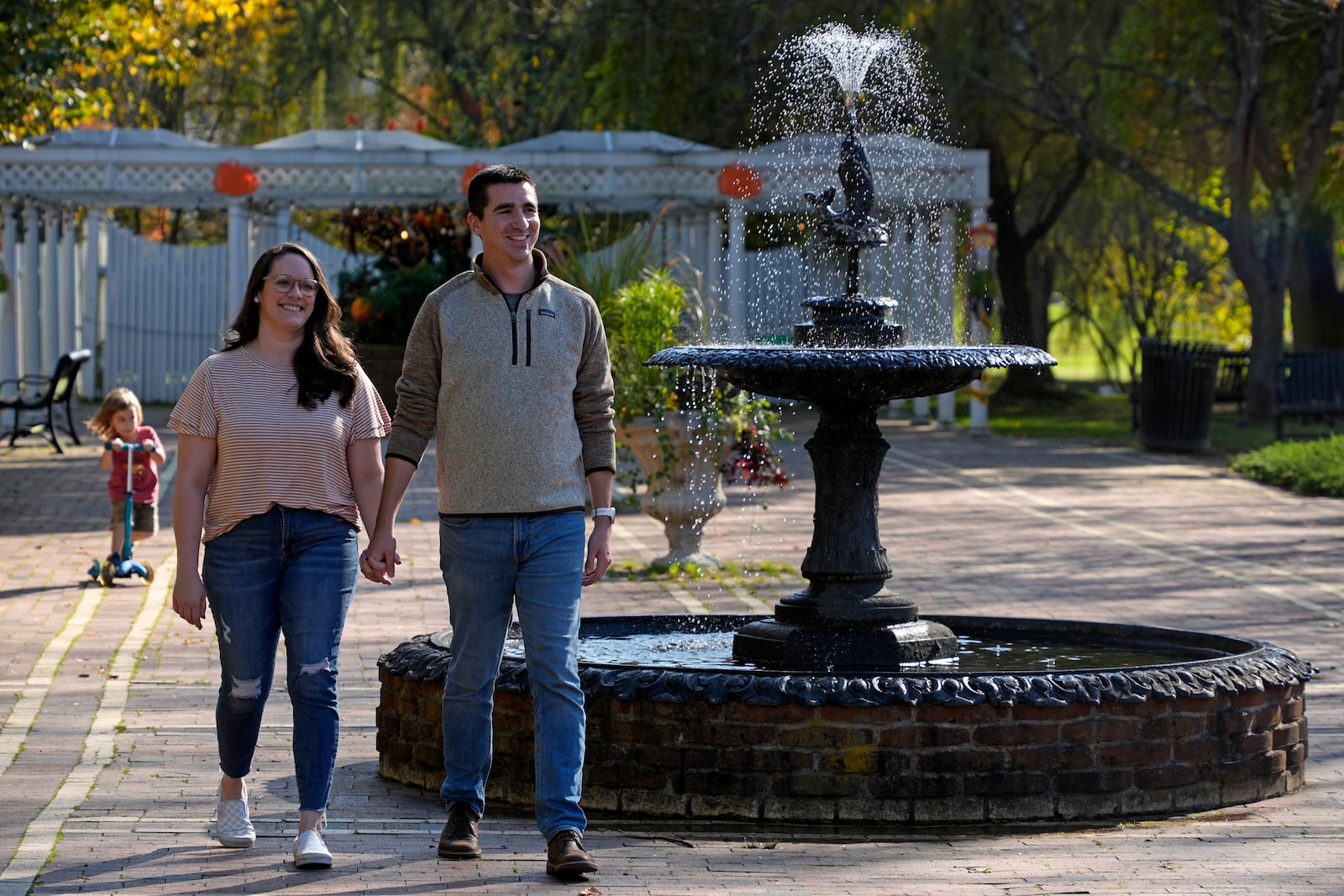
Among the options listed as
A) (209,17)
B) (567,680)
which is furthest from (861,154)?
(209,17)

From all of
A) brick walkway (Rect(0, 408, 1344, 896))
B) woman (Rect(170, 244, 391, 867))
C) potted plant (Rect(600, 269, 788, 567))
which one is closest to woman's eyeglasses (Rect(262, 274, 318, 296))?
woman (Rect(170, 244, 391, 867))

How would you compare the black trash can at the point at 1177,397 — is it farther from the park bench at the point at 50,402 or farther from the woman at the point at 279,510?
the woman at the point at 279,510

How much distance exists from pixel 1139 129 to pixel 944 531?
49.7 ft

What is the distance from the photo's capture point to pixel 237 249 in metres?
24.3

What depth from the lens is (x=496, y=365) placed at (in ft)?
17.4

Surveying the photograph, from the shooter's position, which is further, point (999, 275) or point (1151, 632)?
point (999, 275)

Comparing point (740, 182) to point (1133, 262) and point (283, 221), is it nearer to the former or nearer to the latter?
point (283, 221)

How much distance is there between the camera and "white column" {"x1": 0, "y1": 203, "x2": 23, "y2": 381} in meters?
23.0

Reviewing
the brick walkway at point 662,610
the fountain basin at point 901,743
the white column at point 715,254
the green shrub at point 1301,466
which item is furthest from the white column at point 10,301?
the fountain basin at point 901,743

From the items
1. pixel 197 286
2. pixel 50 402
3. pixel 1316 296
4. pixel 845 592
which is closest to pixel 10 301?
pixel 50 402

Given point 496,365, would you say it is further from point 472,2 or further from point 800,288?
point 472,2

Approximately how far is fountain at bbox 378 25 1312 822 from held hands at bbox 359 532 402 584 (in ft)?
3.48

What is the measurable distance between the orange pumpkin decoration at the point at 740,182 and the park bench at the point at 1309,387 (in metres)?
6.42

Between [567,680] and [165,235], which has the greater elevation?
[165,235]
